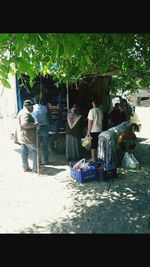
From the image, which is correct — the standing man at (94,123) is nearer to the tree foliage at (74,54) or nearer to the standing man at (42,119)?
the tree foliage at (74,54)

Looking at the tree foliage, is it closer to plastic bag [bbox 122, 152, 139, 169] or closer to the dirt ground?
plastic bag [bbox 122, 152, 139, 169]

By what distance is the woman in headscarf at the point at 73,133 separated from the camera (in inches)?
359

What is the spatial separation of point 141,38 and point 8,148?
7544mm

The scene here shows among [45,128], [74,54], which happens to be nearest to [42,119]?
[45,128]

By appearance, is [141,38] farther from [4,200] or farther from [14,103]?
[14,103]

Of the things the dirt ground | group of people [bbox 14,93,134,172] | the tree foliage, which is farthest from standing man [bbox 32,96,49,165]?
the tree foliage

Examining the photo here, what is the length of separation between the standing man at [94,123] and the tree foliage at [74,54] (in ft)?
3.11

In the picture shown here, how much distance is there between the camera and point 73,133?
9.30 meters

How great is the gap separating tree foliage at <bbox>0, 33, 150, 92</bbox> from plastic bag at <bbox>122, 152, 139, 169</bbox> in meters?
2.03

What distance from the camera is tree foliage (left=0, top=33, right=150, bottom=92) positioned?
239 cm

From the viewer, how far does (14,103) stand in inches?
420

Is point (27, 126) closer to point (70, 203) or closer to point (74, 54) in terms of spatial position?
point (70, 203)

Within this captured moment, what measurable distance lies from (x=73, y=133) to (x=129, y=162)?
1928 mm
